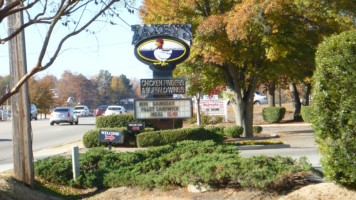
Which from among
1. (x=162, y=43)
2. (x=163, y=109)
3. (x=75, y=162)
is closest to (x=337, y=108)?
(x=75, y=162)

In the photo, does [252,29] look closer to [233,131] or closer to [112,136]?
[233,131]

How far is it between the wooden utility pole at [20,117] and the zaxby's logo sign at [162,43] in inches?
357

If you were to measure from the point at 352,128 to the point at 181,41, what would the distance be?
11922 millimetres

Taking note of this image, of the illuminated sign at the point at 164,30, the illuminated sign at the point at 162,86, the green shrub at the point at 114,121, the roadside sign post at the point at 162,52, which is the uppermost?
the illuminated sign at the point at 164,30

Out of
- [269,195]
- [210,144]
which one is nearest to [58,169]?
[210,144]

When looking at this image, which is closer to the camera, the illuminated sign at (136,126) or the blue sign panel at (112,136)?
the blue sign panel at (112,136)

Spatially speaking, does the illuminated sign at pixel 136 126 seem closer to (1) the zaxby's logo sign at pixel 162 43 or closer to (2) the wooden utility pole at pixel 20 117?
(1) the zaxby's logo sign at pixel 162 43

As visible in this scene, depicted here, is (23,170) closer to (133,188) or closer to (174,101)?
(133,188)

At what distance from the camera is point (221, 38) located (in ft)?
65.0

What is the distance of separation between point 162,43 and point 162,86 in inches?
69.4

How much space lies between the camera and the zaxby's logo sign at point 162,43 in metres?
17.6

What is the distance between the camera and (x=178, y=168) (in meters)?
8.24

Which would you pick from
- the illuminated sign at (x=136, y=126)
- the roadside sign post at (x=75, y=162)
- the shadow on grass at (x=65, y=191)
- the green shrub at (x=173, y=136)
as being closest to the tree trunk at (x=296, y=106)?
the green shrub at (x=173, y=136)

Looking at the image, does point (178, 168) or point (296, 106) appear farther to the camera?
point (296, 106)
